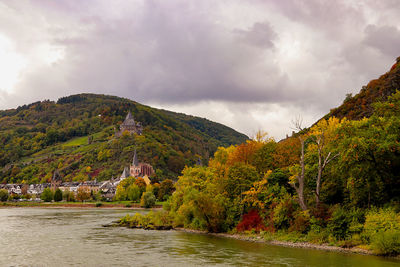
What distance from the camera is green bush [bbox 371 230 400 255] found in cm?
3161

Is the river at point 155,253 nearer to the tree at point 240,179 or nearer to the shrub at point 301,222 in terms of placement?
the shrub at point 301,222

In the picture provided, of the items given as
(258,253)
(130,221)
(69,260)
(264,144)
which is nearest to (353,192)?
(258,253)

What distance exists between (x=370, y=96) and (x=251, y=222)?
52.0m

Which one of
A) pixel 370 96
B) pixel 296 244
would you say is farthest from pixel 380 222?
pixel 370 96

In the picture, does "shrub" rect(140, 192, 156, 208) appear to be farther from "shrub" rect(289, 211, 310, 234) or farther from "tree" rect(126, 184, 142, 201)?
"shrub" rect(289, 211, 310, 234)

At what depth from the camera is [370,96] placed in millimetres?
83625

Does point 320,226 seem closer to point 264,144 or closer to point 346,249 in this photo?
point 346,249

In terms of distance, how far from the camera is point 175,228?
192 feet

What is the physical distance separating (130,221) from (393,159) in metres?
43.0

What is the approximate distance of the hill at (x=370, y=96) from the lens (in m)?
76.4

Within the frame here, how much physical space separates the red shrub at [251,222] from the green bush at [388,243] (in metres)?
15.7

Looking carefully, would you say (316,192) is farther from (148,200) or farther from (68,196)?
(68,196)

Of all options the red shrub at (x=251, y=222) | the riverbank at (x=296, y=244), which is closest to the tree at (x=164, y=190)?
the riverbank at (x=296, y=244)

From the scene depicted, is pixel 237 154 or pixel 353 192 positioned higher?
pixel 237 154
